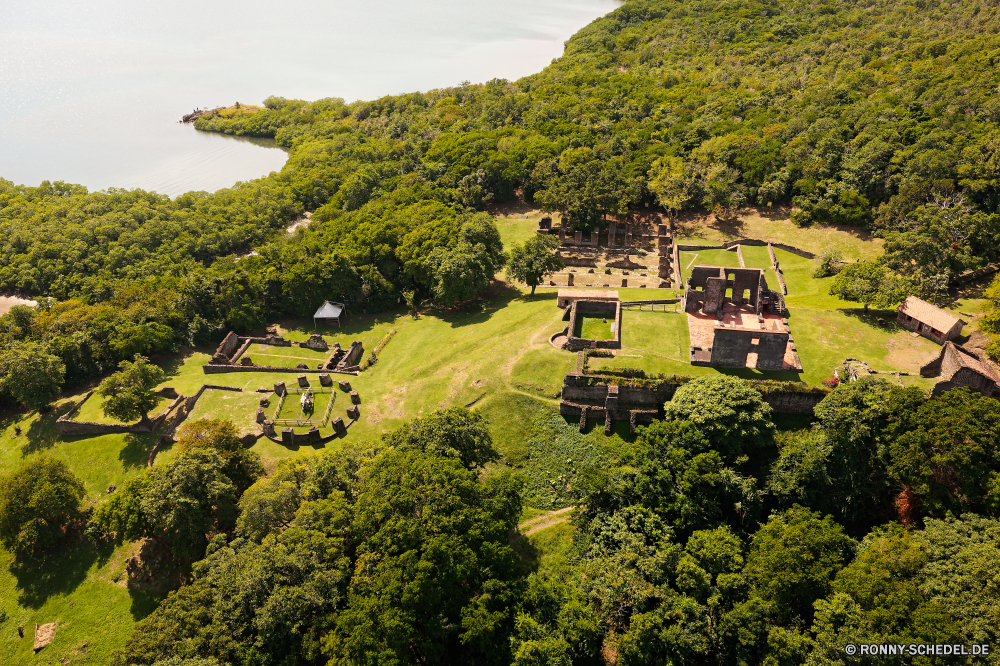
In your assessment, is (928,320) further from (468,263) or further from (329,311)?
(329,311)

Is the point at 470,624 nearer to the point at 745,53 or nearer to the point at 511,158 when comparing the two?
the point at 511,158

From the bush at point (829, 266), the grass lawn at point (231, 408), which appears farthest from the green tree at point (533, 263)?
the grass lawn at point (231, 408)

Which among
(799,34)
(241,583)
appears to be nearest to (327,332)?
(241,583)

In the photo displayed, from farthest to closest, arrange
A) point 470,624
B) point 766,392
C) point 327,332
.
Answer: point 327,332
point 766,392
point 470,624

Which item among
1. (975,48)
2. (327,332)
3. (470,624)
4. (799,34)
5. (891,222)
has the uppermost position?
(799,34)

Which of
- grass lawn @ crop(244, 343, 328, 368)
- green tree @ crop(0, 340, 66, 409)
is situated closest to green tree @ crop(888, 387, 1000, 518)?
grass lawn @ crop(244, 343, 328, 368)

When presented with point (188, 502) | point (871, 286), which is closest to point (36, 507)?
point (188, 502)

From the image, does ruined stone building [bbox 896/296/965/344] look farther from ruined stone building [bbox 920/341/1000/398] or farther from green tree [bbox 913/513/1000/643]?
green tree [bbox 913/513/1000/643]
